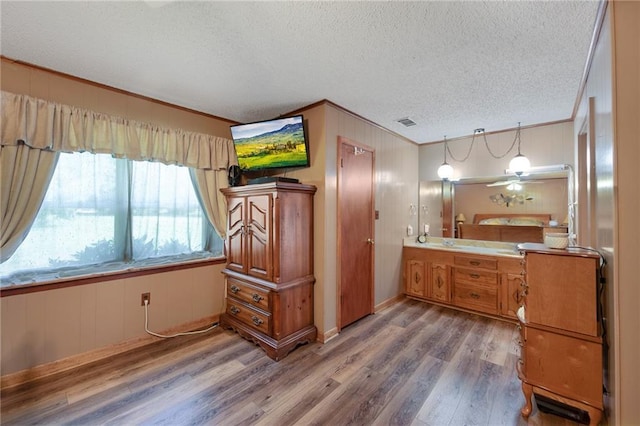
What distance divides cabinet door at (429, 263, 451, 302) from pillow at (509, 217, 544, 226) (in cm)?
109

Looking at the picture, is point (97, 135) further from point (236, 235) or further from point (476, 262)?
point (476, 262)

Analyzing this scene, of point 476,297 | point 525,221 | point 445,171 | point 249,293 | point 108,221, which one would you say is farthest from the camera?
point 445,171

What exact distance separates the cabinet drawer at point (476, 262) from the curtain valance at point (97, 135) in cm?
327

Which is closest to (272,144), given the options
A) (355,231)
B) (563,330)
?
(355,231)

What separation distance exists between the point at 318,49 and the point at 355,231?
1.87 metres

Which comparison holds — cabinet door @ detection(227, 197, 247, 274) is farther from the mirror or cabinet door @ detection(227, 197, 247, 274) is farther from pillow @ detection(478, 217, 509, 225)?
pillow @ detection(478, 217, 509, 225)

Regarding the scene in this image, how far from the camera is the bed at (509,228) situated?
3.36 m

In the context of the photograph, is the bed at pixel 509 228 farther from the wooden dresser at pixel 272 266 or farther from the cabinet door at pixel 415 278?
the wooden dresser at pixel 272 266

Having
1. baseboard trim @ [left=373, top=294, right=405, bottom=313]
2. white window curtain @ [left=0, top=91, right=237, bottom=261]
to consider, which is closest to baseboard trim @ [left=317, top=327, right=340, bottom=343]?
baseboard trim @ [left=373, top=294, right=405, bottom=313]

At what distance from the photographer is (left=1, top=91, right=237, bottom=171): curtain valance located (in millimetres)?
1896

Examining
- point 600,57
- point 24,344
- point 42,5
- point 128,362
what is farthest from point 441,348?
point 42,5

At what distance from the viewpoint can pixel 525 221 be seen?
11.3ft

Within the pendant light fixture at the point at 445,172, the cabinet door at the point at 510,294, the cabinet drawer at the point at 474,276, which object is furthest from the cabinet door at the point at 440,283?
the pendant light fixture at the point at 445,172

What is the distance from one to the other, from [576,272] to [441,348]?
1.40m
